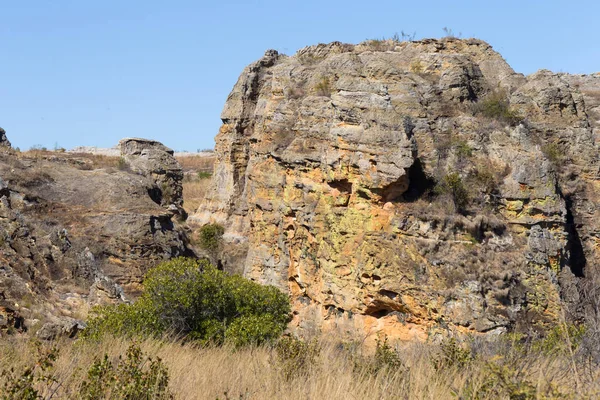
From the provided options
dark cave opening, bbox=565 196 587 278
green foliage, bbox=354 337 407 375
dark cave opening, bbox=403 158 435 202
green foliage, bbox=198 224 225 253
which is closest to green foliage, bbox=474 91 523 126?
dark cave opening, bbox=565 196 587 278

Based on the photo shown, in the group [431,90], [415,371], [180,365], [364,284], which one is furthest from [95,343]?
[431,90]

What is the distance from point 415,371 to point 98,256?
14424mm

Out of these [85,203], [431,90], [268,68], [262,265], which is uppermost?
[268,68]

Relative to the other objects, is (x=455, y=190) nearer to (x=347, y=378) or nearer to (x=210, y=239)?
(x=347, y=378)

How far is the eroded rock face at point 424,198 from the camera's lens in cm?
1295

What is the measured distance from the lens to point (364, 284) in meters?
13.9

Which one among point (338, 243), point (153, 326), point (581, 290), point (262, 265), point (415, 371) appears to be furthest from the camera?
point (262, 265)

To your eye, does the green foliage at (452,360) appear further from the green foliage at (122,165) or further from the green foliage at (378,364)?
the green foliage at (122,165)

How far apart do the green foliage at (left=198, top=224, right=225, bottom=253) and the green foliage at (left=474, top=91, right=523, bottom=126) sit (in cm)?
1295

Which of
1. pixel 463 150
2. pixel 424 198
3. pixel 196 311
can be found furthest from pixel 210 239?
pixel 196 311

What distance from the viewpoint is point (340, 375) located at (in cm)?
587

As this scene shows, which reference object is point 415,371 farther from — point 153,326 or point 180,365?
point 153,326

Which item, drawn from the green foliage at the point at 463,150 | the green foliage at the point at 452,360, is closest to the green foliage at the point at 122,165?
the green foliage at the point at 463,150

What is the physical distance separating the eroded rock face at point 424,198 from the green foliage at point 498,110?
0.48ft
